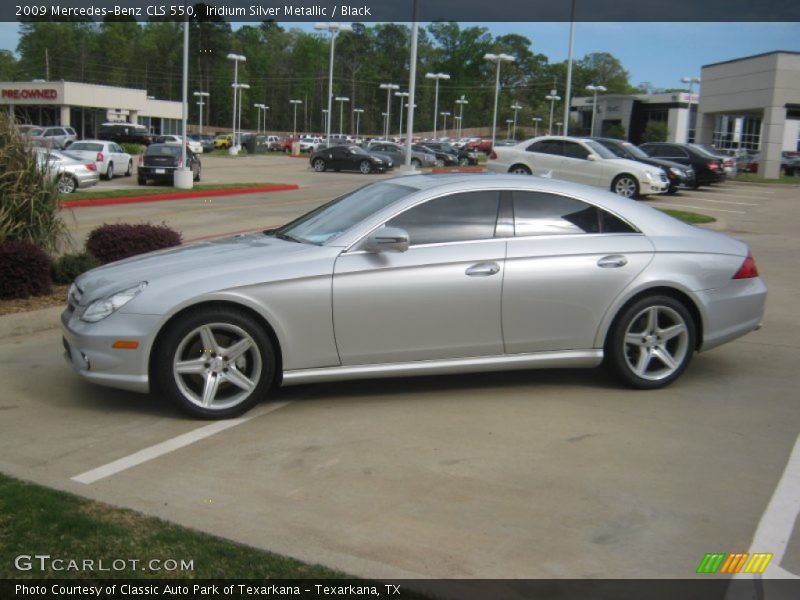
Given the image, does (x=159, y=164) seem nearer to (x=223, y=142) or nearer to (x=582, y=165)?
(x=582, y=165)

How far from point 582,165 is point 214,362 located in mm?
18784

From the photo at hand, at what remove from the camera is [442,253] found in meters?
6.08

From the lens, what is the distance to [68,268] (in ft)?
31.0

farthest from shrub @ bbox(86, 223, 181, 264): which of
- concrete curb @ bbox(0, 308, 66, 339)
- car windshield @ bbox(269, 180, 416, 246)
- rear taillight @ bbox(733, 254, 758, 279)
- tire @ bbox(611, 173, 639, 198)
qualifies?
tire @ bbox(611, 173, 639, 198)

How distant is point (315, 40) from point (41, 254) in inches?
5856

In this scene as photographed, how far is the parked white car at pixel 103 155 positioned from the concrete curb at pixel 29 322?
23.9m

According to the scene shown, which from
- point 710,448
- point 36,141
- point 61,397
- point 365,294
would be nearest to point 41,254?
point 36,141

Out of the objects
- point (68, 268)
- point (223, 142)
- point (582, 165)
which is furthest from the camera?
point (223, 142)

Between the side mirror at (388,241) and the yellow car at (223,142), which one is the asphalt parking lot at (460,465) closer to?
the side mirror at (388,241)

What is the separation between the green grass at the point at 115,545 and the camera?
359cm

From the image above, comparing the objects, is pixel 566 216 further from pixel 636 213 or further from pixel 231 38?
pixel 231 38

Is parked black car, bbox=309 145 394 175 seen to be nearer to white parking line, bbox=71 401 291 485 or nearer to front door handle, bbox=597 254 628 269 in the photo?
front door handle, bbox=597 254 628 269

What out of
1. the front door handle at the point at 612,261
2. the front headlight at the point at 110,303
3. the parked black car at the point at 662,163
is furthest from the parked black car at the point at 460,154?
the front headlight at the point at 110,303

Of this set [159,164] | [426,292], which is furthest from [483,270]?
[159,164]
